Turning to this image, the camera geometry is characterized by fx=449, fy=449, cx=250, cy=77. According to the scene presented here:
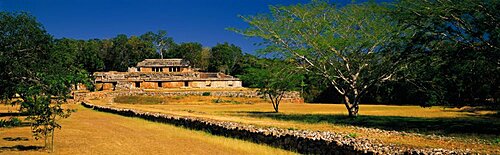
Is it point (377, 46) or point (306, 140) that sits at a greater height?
point (377, 46)

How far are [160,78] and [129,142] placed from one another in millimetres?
63804

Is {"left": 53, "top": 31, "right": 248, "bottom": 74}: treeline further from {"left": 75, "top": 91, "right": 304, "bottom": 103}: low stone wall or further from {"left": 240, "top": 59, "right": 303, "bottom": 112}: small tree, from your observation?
{"left": 240, "top": 59, "right": 303, "bottom": 112}: small tree

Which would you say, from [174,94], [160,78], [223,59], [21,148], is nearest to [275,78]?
[21,148]

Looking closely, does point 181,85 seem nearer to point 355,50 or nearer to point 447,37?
point 355,50

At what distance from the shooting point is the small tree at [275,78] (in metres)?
32.2

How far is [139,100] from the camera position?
220 feet

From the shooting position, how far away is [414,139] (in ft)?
58.0

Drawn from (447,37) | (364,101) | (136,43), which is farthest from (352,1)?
(136,43)

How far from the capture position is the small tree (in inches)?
1268

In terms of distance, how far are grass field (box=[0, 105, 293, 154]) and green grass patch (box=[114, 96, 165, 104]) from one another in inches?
1572

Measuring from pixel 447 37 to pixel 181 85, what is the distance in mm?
64957

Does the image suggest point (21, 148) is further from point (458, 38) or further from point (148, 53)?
point (148, 53)

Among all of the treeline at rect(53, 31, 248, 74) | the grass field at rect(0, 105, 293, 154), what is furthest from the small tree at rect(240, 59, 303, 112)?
the treeline at rect(53, 31, 248, 74)

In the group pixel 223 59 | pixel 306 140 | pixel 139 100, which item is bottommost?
pixel 306 140
